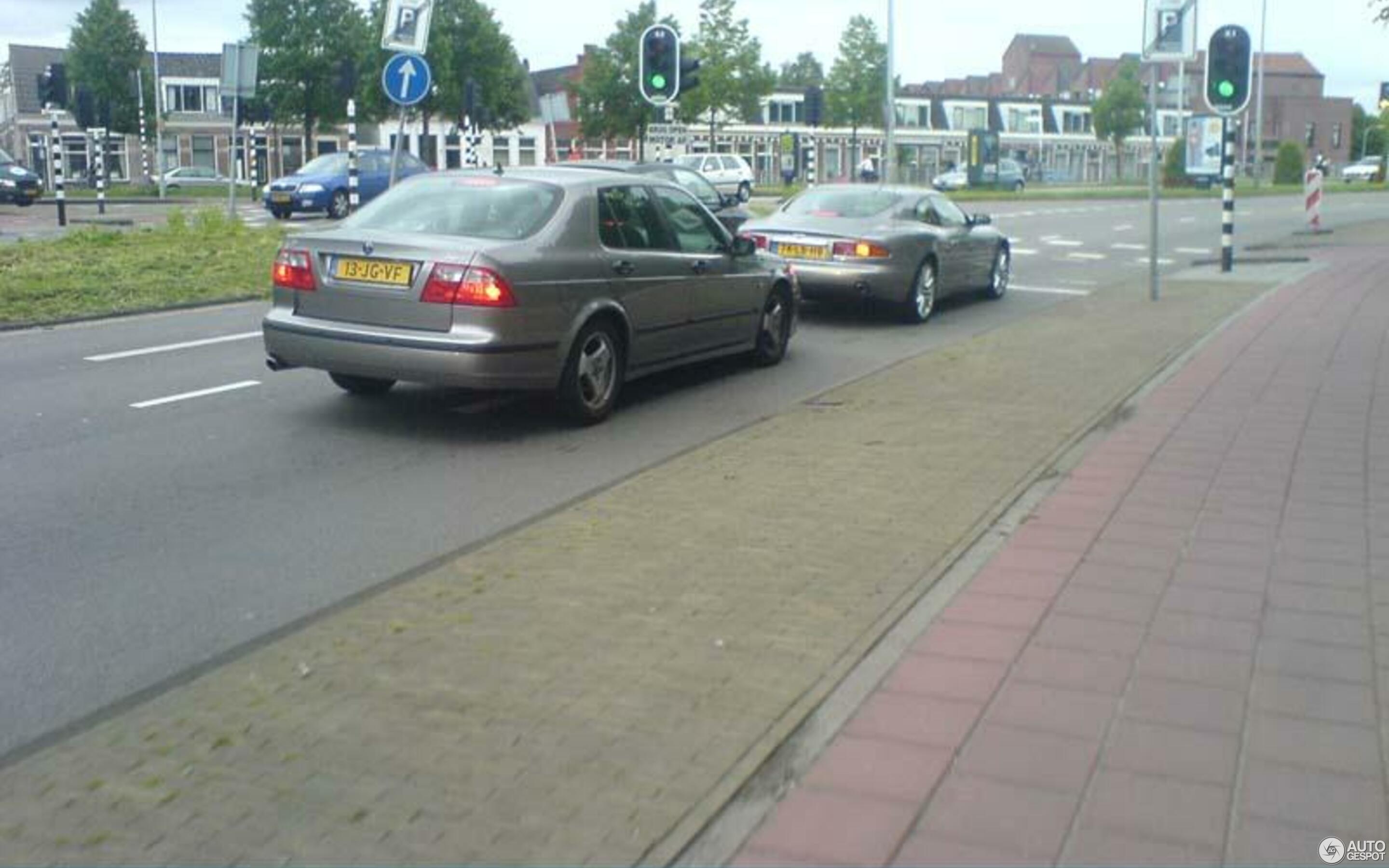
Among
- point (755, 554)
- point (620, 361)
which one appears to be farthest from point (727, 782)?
point (620, 361)

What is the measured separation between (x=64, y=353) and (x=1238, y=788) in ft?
33.6

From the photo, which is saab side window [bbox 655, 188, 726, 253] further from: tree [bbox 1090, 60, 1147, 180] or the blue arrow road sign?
tree [bbox 1090, 60, 1147, 180]

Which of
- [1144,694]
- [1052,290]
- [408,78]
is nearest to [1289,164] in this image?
[1052,290]

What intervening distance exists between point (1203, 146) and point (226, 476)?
210ft

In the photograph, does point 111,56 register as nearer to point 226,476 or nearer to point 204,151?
point 204,151

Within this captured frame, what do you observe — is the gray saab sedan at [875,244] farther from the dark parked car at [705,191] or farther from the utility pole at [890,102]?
the utility pole at [890,102]

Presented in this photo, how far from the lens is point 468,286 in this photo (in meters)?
8.76

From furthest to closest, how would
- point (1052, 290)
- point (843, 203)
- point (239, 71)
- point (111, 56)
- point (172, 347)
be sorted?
point (111, 56), point (239, 71), point (1052, 290), point (843, 203), point (172, 347)

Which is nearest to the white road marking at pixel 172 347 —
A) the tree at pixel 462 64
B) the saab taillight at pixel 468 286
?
the saab taillight at pixel 468 286

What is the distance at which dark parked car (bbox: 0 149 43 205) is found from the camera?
41250 mm

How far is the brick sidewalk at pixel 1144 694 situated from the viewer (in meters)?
3.69

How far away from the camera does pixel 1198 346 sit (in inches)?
513

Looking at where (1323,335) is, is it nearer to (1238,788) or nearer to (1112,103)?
(1238,788)

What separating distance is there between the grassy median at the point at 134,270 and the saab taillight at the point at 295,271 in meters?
5.46
